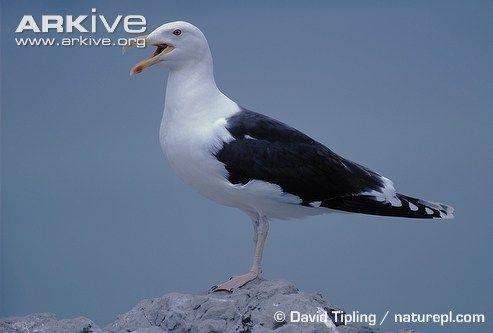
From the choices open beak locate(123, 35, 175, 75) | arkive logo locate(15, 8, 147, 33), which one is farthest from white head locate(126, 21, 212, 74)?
arkive logo locate(15, 8, 147, 33)

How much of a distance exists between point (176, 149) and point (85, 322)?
1.21 meters

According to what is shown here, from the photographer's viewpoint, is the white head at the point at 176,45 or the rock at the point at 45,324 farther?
the white head at the point at 176,45

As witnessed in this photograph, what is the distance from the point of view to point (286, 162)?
5.98 meters

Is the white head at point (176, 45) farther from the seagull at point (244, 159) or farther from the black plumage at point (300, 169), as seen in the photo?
the black plumage at point (300, 169)

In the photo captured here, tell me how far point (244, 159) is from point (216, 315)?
3.22ft

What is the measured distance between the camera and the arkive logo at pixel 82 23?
6.76 m

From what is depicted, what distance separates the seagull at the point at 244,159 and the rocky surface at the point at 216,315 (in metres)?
0.30

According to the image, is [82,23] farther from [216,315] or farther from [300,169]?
[216,315]

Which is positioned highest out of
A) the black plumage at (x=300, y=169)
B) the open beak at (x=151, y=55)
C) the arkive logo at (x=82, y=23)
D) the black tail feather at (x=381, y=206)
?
the arkive logo at (x=82, y=23)

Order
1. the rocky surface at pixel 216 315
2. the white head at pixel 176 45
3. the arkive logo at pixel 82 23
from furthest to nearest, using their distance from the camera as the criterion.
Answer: the arkive logo at pixel 82 23 < the white head at pixel 176 45 < the rocky surface at pixel 216 315

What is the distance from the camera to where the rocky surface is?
18.0 ft

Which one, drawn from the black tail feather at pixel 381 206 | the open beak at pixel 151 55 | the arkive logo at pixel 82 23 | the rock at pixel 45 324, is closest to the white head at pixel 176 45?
the open beak at pixel 151 55

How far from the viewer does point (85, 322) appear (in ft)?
19.0

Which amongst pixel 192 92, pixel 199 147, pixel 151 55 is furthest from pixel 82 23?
pixel 199 147
